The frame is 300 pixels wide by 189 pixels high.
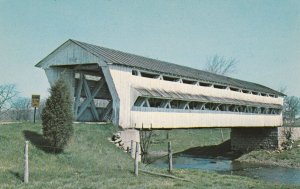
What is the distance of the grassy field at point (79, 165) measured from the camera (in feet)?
33.8

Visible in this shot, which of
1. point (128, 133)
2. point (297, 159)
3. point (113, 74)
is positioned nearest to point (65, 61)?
point (113, 74)

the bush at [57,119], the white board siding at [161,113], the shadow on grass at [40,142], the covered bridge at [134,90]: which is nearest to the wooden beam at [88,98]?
the covered bridge at [134,90]

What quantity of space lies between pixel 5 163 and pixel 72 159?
2473 millimetres

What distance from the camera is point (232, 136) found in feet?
122

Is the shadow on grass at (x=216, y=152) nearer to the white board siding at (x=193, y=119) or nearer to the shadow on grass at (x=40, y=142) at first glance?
the white board siding at (x=193, y=119)

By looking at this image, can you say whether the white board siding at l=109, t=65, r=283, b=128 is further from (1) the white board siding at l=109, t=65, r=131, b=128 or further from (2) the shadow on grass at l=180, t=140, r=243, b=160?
(2) the shadow on grass at l=180, t=140, r=243, b=160

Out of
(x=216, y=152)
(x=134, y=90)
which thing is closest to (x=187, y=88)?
(x=134, y=90)

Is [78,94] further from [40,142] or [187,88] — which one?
[40,142]

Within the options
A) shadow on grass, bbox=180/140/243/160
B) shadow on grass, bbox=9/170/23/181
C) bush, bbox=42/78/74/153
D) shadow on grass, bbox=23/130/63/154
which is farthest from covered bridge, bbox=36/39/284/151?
shadow on grass, bbox=180/140/243/160

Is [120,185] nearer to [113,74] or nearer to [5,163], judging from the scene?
[5,163]

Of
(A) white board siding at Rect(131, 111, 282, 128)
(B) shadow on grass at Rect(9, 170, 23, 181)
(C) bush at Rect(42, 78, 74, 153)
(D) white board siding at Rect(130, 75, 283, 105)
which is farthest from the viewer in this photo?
(D) white board siding at Rect(130, 75, 283, 105)

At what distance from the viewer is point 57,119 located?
13062 millimetres

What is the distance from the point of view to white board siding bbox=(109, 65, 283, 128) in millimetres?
17391

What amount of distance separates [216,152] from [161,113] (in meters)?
19.2
